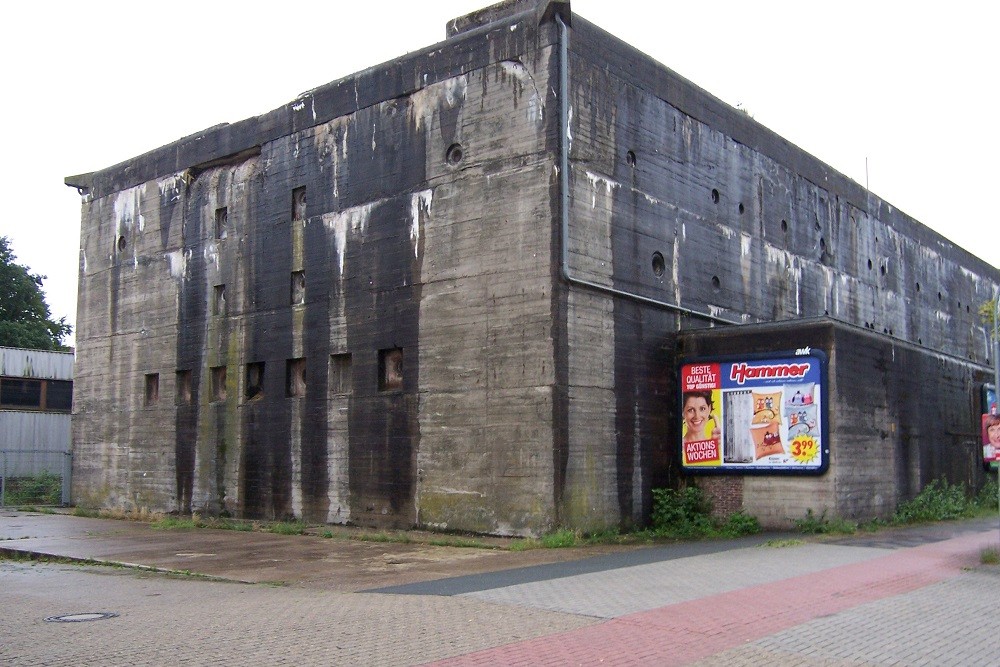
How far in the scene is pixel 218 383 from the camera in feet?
87.8

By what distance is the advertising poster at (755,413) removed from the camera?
20.1m

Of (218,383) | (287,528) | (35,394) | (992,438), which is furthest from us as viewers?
(35,394)

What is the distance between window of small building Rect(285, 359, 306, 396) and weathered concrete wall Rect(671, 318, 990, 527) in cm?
938

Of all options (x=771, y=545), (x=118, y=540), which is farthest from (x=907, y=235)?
(x=118, y=540)

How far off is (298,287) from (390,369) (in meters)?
4.07

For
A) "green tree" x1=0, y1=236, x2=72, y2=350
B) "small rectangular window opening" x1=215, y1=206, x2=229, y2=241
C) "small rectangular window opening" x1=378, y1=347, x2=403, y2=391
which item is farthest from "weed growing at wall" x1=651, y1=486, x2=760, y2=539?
"green tree" x1=0, y1=236, x2=72, y2=350

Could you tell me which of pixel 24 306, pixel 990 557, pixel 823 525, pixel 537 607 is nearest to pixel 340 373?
pixel 823 525

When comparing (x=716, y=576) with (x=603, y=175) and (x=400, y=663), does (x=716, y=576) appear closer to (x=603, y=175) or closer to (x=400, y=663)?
(x=400, y=663)

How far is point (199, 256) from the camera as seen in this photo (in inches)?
1088

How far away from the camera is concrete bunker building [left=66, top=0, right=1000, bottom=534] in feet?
64.9

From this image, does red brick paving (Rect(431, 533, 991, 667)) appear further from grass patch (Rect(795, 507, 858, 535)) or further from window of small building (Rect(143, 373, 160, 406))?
window of small building (Rect(143, 373, 160, 406))

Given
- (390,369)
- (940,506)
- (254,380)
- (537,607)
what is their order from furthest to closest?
(254,380) → (940,506) → (390,369) → (537,607)

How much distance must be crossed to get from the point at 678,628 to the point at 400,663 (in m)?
2.97

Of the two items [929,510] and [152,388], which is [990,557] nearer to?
[929,510]
